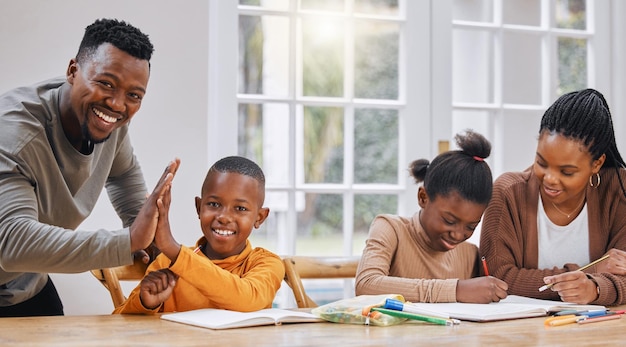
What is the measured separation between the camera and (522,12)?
3633 millimetres

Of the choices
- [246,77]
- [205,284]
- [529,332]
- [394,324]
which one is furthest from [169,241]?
[246,77]

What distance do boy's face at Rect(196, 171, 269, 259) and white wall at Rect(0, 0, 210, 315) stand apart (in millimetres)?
813

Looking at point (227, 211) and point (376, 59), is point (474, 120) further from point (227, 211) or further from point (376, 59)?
point (376, 59)

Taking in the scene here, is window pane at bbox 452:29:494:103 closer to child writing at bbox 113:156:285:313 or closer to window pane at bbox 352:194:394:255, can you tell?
child writing at bbox 113:156:285:313

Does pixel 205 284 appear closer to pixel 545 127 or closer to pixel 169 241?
pixel 169 241

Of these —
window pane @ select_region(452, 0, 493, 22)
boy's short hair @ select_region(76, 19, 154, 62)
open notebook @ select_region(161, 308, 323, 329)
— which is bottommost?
open notebook @ select_region(161, 308, 323, 329)

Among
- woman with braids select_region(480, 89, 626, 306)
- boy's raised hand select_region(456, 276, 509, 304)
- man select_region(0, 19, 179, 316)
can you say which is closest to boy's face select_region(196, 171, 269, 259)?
man select_region(0, 19, 179, 316)

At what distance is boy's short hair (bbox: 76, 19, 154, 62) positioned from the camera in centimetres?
192

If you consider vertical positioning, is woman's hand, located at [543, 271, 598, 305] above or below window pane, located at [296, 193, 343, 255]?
above

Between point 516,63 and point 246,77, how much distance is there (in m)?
5.90

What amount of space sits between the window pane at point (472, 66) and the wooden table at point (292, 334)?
1964 mm

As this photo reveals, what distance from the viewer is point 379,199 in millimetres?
9844

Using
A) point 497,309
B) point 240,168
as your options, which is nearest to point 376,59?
point 240,168

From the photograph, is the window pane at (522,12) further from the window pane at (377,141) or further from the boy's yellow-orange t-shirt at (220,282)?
the window pane at (377,141)
